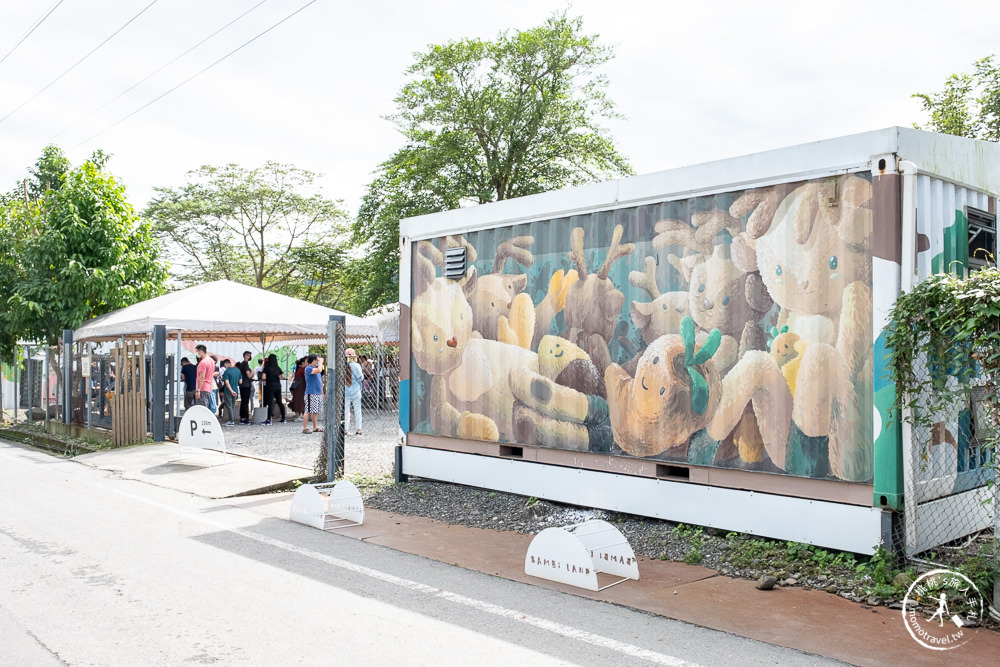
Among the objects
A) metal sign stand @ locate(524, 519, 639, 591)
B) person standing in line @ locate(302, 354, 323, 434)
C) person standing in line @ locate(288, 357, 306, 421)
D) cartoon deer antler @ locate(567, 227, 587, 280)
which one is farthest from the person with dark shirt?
metal sign stand @ locate(524, 519, 639, 591)

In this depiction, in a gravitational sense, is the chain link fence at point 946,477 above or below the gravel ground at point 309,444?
above

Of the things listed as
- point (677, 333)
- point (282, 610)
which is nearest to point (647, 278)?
point (677, 333)

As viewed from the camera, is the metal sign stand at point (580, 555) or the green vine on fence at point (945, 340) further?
the metal sign stand at point (580, 555)

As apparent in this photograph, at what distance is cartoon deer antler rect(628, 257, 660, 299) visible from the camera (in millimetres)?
7871

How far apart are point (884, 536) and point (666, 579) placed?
1672mm

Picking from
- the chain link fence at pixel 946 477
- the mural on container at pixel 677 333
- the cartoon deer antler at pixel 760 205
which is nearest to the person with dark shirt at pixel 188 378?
the mural on container at pixel 677 333

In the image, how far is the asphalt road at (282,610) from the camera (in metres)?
4.69

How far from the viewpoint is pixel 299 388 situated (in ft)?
65.9

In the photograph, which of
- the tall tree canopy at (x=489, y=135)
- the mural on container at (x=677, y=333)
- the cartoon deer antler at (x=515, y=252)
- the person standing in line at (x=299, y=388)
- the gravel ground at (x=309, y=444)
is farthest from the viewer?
the tall tree canopy at (x=489, y=135)

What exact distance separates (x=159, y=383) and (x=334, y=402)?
664cm

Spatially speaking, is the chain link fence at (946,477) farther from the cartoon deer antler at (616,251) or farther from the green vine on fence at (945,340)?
the cartoon deer antler at (616,251)

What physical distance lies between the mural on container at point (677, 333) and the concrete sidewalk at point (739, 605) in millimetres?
1179

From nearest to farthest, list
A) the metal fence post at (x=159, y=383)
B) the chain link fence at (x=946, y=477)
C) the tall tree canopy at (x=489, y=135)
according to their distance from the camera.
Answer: the chain link fence at (x=946, y=477) < the metal fence post at (x=159, y=383) < the tall tree canopy at (x=489, y=135)

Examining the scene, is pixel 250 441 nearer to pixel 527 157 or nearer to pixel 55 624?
pixel 55 624
